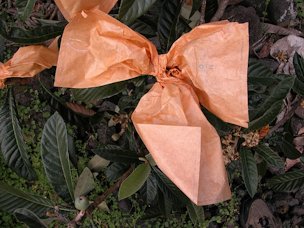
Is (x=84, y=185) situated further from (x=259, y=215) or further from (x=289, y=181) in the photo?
(x=259, y=215)

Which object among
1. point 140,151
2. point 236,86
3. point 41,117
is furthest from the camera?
point 41,117

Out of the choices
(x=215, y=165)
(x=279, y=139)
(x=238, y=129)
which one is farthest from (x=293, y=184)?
(x=215, y=165)

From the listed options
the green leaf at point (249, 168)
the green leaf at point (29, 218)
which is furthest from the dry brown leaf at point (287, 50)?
the green leaf at point (29, 218)

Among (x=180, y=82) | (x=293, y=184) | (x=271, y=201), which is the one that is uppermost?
(x=180, y=82)

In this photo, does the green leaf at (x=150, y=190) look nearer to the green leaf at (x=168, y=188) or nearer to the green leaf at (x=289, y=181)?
the green leaf at (x=168, y=188)

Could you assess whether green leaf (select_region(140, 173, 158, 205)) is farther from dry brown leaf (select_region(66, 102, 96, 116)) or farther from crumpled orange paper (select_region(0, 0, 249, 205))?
crumpled orange paper (select_region(0, 0, 249, 205))

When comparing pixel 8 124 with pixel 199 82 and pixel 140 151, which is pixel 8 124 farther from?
pixel 199 82

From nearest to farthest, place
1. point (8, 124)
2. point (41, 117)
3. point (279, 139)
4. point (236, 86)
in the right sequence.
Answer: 1. point (236, 86)
2. point (8, 124)
3. point (279, 139)
4. point (41, 117)
